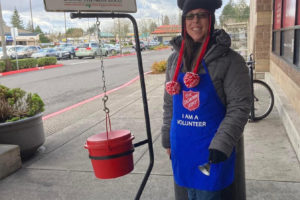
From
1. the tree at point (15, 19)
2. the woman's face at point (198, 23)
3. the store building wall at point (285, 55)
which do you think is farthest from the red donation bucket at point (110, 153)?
the tree at point (15, 19)

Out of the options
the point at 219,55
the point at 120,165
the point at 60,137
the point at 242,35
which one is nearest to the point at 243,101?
the point at 219,55

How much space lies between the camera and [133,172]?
12.8 feet

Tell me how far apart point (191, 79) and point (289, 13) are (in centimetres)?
520

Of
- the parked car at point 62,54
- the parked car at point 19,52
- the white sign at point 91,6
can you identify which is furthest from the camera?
the parked car at point 62,54

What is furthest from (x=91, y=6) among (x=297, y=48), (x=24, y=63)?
(x=24, y=63)

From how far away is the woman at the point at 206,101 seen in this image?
188cm

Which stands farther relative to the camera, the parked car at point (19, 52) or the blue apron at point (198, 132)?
the parked car at point (19, 52)

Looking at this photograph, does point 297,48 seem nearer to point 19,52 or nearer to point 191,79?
point 191,79

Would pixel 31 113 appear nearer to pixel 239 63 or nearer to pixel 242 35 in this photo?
pixel 239 63

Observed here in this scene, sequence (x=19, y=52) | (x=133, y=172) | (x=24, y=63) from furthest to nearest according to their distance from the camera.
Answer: (x=19, y=52) < (x=24, y=63) < (x=133, y=172)

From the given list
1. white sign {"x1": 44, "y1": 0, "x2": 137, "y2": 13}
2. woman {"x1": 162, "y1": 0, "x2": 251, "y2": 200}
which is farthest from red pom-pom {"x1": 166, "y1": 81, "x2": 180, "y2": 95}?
white sign {"x1": 44, "y1": 0, "x2": 137, "y2": 13}

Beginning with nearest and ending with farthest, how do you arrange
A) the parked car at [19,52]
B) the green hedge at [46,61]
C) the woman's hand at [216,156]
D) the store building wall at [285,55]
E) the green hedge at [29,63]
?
1. the woman's hand at [216,156]
2. the store building wall at [285,55]
3. the green hedge at [29,63]
4. the green hedge at [46,61]
5. the parked car at [19,52]

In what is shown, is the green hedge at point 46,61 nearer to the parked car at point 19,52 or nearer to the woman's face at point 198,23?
the parked car at point 19,52

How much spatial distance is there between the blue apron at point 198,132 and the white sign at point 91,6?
90cm
